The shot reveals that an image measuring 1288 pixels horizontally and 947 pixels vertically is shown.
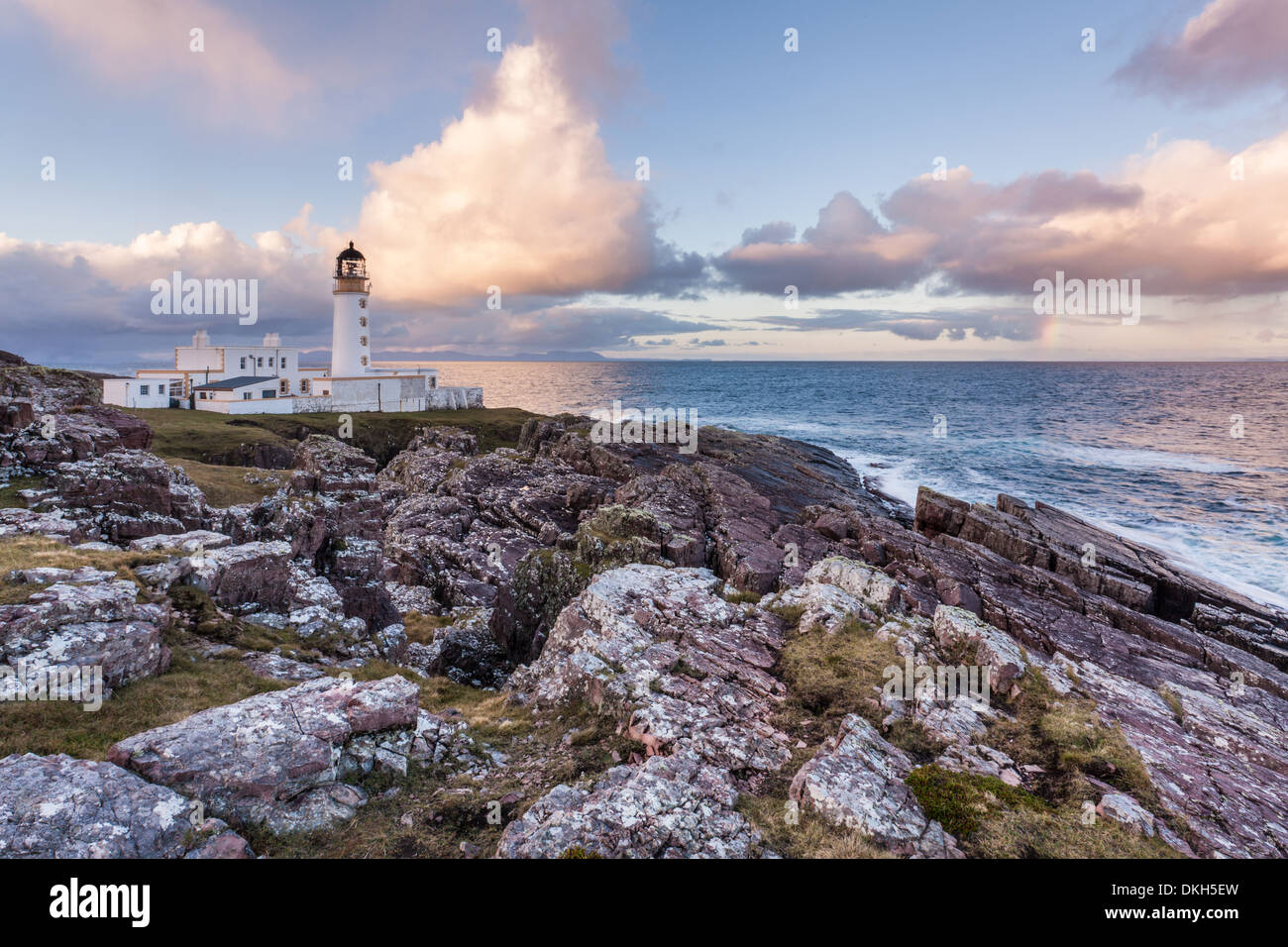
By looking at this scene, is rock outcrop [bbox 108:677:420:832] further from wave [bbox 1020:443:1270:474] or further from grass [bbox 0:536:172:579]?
wave [bbox 1020:443:1270:474]

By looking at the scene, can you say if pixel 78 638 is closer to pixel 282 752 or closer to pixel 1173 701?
pixel 282 752

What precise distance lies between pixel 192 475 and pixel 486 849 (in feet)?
99.0

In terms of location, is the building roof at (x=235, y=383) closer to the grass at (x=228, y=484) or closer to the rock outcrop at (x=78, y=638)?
the grass at (x=228, y=484)

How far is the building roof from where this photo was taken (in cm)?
7636

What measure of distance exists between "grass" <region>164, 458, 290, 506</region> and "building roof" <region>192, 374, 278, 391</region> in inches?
2158

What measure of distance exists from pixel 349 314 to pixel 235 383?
1841cm

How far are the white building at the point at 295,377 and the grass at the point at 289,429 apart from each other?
10.7 ft

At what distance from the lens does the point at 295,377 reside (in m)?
88.2

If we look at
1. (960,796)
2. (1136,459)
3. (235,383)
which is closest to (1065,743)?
(960,796)

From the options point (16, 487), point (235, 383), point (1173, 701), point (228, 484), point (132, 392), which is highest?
point (235, 383)

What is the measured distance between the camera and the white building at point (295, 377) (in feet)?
247

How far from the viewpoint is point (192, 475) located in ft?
95.9

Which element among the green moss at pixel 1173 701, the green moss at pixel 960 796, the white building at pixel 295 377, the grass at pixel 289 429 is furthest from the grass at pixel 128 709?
the white building at pixel 295 377
